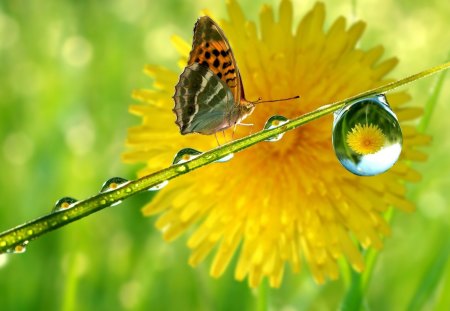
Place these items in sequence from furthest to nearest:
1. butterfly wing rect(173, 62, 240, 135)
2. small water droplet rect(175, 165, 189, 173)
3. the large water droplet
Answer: butterfly wing rect(173, 62, 240, 135)
the large water droplet
small water droplet rect(175, 165, 189, 173)

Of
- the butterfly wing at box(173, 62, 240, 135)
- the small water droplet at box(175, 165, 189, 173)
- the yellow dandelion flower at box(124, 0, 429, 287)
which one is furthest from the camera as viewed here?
the yellow dandelion flower at box(124, 0, 429, 287)

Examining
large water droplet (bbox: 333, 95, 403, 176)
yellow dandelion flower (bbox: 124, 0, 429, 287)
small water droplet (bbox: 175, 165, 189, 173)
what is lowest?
small water droplet (bbox: 175, 165, 189, 173)

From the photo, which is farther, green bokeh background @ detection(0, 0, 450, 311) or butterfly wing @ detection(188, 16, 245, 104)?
green bokeh background @ detection(0, 0, 450, 311)

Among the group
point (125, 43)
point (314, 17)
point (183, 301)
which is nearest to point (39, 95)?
point (125, 43)

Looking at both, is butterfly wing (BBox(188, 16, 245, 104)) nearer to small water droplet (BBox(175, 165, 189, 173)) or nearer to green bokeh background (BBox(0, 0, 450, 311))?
green bokeh background (BBox(0, 0, 450, 311))

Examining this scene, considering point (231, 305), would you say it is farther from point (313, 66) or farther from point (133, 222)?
point (313, 66)

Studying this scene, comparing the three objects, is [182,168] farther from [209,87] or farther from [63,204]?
[209,87]

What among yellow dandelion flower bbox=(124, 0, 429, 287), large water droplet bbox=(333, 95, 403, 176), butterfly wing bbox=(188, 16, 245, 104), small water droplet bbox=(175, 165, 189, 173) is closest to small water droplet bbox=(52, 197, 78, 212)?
small water droplet bbox=(175, 165, 189, 173)
